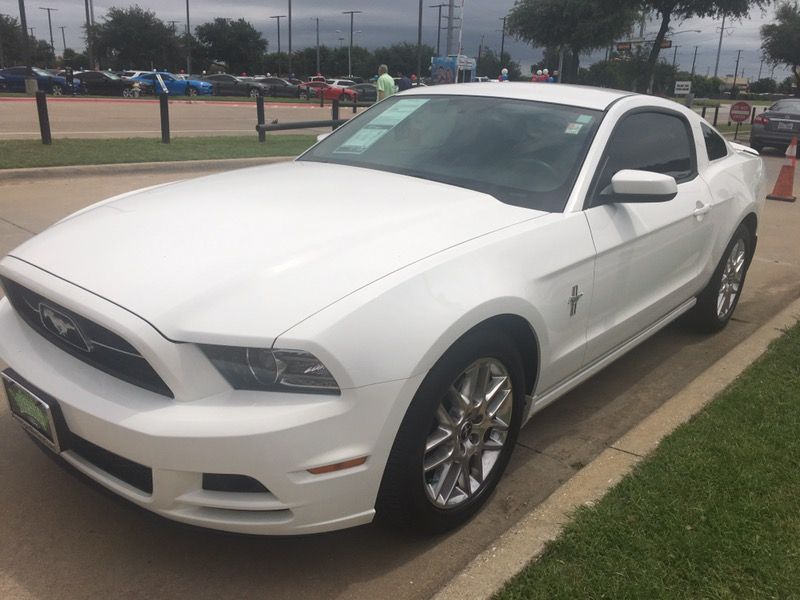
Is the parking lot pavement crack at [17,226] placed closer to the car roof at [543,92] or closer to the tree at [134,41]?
the car roof at [543,92]

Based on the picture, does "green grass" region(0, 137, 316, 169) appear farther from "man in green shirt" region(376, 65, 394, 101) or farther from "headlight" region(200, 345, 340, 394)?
"headlight" region(200, 345, 340, 394)

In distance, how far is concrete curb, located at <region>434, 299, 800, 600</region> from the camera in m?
2.39

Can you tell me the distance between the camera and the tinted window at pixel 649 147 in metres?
3.48

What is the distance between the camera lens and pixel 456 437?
Answer: 254cm

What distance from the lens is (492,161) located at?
339 centimetres

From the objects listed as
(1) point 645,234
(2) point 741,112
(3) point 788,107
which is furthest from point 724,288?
(2) point 741,112

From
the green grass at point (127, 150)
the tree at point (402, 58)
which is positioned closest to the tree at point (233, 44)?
the tree at point (402, 58)

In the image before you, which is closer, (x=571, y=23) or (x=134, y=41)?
(x=571, y=23)

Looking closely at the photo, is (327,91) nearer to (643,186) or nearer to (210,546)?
(643,186)

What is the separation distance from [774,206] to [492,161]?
28.8 feet

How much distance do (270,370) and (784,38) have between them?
60747mm

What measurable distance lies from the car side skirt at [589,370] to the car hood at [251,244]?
0.76m

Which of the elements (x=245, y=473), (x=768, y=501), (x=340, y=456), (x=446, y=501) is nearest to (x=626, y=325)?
(x=768, y=501)

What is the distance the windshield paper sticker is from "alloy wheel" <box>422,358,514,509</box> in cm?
166
